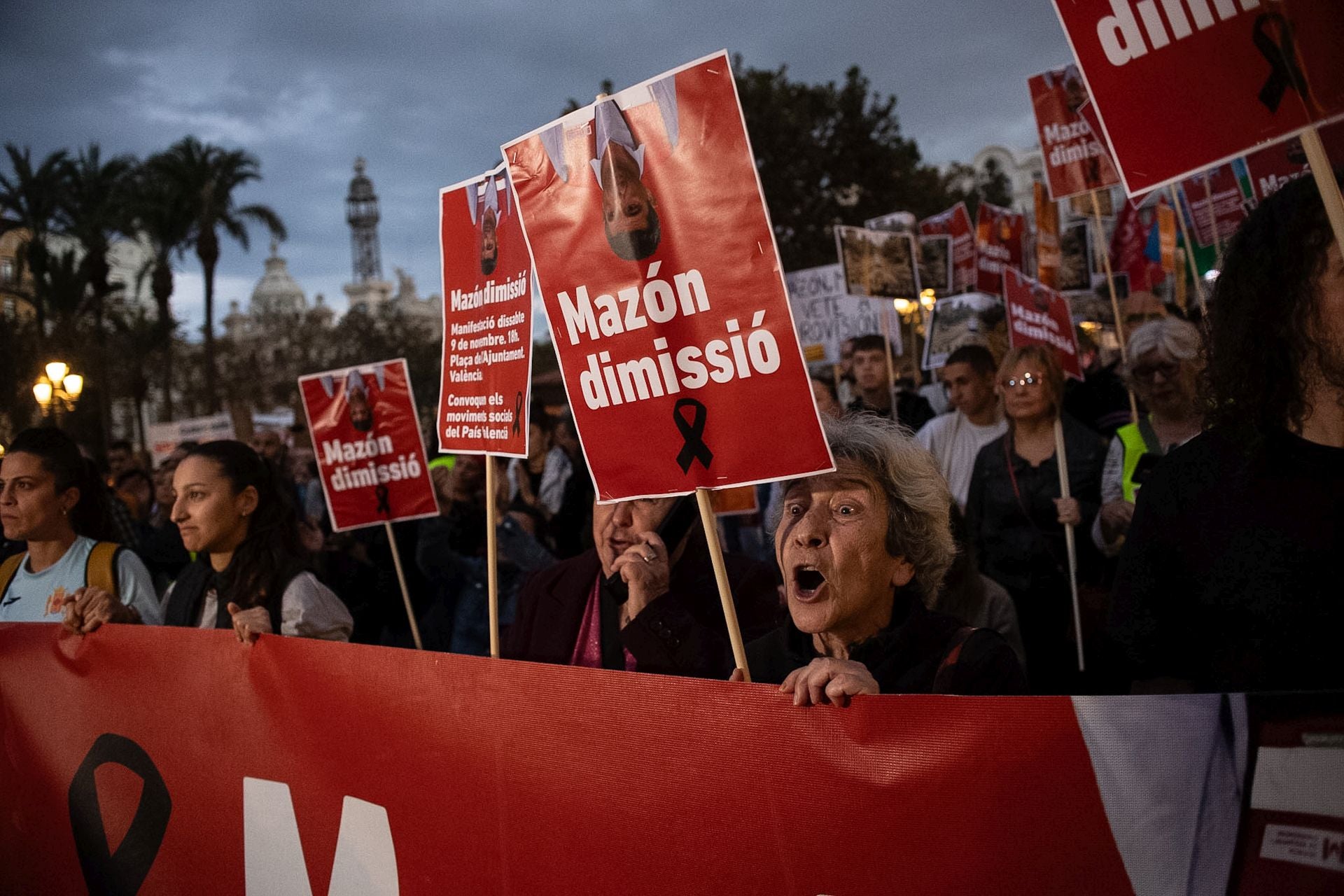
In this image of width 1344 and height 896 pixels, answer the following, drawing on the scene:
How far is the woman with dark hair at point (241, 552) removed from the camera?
139 inches

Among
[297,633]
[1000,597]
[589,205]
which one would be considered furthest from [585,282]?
[1000,597]

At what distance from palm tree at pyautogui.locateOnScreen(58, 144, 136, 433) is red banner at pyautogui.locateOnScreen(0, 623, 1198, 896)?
32549 mm

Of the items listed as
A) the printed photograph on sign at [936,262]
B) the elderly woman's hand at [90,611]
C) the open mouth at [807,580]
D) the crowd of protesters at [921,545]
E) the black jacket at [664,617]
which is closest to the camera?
the crowd of protesters at [921,545]

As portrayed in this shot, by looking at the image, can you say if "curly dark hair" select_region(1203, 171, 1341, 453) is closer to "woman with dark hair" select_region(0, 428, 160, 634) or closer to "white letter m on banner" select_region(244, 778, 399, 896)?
"white letter m on banner" select_region(244, 778, 399, 896)

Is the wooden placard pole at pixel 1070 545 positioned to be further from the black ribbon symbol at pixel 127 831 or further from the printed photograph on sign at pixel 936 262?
the printed photograph on sign at pixel 936 262

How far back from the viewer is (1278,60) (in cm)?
165

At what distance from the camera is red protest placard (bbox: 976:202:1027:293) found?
945 cm

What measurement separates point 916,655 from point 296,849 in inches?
64.0

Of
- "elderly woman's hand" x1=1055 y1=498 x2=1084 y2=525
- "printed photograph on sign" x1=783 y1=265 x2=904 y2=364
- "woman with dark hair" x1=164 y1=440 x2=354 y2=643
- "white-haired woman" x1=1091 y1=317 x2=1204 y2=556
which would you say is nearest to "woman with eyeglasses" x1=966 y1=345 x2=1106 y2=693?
"elderly woman's hand" x1=1055 y1=498 x2=1084 y2=525

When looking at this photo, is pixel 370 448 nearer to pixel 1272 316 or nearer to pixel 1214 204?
pixel 1272 316

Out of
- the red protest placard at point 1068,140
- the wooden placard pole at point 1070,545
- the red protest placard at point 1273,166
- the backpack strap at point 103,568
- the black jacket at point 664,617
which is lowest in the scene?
the wooden placard pole at point 1070,545

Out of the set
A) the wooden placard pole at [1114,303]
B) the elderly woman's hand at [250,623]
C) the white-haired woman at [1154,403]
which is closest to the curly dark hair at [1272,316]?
the elderly woman's hand at [250,623]

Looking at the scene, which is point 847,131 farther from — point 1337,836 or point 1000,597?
point 1337,836

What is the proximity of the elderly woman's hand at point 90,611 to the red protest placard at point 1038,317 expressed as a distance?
434cm
